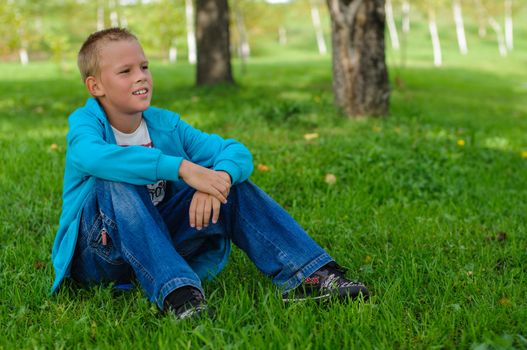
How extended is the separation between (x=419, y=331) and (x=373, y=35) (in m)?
5.19

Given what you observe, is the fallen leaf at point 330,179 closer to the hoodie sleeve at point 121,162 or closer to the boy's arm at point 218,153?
the boy's arm at point 218,153

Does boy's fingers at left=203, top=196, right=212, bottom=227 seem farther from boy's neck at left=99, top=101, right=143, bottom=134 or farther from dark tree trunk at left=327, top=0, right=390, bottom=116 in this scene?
dark tree trunk at left=327, top=0, right=390, bottom=116

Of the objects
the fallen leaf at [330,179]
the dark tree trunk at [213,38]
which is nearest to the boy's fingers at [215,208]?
the fallen leaf at [330,179]

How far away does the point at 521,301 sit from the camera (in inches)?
102

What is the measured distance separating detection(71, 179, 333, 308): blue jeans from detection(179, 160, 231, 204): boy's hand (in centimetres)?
17

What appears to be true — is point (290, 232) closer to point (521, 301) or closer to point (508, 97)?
point (521, 301)

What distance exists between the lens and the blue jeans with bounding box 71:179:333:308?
94.3 inches

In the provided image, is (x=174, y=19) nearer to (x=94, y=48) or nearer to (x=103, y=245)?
(x=94, y=48)

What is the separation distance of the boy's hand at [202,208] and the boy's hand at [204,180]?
0.07 ft

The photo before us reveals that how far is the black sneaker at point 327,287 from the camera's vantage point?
2490mm

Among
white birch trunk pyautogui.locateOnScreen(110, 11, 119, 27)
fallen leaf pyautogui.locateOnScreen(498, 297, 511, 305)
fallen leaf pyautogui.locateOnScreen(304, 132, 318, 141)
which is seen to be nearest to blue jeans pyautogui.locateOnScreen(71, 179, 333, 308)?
fallen leaf pyautogui.locateOnScreen(498, 297, 511, 305)

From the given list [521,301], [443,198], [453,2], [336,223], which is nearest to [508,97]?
[443,198]

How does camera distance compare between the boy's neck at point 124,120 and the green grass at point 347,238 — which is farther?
the boy's neck at point 124,120

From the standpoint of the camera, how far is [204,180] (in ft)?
8.14
